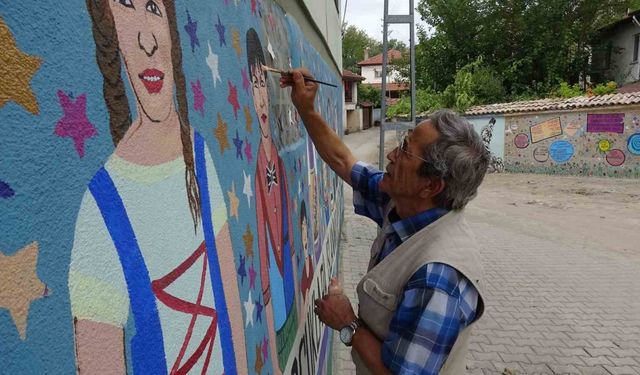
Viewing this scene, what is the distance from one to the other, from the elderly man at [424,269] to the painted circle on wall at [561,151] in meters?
17.0

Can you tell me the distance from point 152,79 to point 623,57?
28.5m

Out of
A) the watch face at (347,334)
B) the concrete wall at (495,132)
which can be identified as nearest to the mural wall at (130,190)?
the watch face at (347,334)

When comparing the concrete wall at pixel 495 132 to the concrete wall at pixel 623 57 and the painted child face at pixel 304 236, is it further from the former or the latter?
the painted child face at pixel 304 236

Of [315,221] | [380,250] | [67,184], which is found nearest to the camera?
[67,184]

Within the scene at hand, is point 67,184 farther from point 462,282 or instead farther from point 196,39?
point 462,282

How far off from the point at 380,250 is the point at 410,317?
471 millimetres

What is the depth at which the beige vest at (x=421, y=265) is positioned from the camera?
1467mm

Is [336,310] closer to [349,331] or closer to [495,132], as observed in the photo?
[349,331]

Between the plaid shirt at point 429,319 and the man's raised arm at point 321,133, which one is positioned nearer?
the plaid shirt at point 429,319

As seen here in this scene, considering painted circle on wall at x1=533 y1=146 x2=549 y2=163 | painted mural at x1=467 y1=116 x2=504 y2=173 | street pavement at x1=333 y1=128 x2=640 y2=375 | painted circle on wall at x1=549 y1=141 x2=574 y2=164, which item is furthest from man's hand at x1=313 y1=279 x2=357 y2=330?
painted mural at x1=467 y1=116 x2=504 y2=173

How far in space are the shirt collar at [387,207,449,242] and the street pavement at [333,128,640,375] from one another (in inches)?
38.2

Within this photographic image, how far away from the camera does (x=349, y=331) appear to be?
1762 millimetres

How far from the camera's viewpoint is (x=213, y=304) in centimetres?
109

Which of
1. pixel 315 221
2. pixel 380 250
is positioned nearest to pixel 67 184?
pixel 380 250
